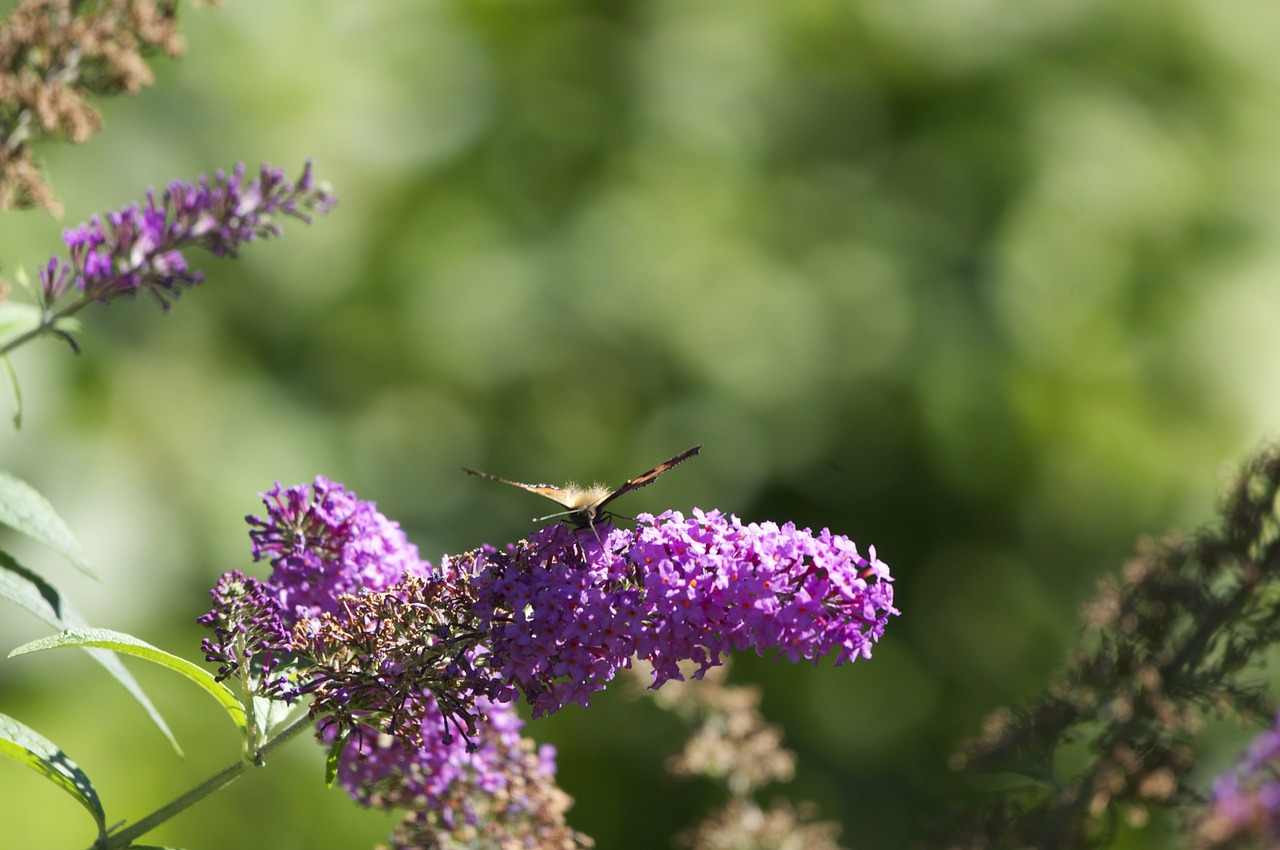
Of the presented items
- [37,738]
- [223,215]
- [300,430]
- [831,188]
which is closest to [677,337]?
[831,188]

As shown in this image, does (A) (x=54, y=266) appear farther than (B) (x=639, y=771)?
No

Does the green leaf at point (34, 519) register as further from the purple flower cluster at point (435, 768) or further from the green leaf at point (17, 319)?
the purple flower cluster at point (435, 768)

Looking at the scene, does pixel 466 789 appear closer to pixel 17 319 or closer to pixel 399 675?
pixel 399 675

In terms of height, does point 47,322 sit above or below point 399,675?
above

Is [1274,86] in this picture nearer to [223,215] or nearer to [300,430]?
[300,430]

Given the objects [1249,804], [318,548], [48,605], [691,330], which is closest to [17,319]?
[48,605]

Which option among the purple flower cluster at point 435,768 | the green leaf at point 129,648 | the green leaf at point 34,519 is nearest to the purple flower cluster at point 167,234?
the green leaf at point 34,519
